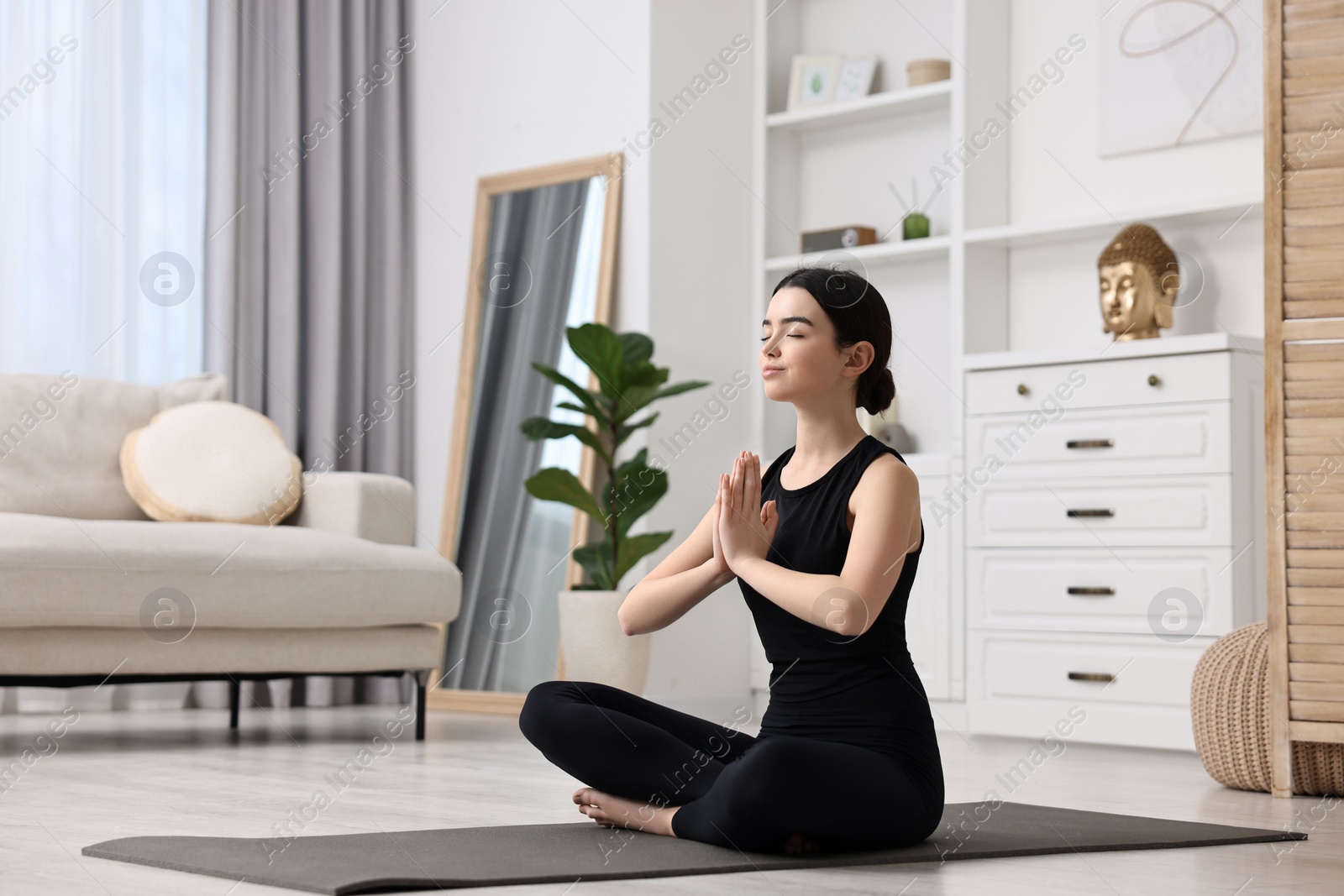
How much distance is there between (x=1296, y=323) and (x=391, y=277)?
11.4 feet

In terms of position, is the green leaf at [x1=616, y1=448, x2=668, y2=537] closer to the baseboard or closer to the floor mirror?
the floor mirror

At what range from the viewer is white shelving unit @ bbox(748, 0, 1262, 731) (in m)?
4.37

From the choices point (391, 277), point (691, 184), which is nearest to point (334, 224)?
point (391, 277)

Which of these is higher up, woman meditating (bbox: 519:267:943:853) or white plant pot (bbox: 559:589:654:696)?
woman meditating (bbox: 519:267:943:853)

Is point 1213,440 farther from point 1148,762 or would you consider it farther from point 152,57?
point 152,57

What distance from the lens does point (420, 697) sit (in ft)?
12.6

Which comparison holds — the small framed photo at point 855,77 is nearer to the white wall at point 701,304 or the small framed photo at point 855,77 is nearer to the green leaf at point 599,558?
the white wall at point 701,304

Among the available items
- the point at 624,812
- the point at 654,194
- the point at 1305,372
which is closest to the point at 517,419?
the point at 654,194

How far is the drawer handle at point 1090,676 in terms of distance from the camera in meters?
3.96

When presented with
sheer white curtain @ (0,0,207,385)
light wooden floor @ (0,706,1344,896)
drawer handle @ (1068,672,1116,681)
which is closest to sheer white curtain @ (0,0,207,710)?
sheer white curtain @ (0,0,207,385)

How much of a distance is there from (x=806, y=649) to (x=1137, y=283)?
8.24 ft

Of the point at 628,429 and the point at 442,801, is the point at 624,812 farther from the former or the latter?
the point at 628,429

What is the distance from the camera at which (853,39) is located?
17.4 ft

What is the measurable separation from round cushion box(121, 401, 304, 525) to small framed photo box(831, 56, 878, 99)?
2.27 metres
